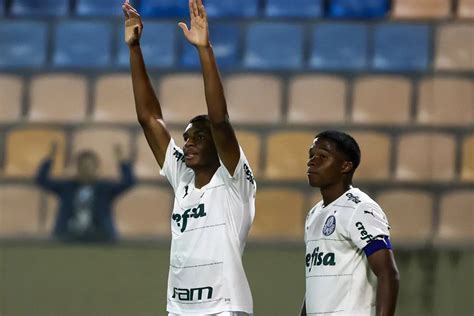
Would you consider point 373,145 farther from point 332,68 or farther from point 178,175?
point 178,175

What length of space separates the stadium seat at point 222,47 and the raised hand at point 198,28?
1720mm

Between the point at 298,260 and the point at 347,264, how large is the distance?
1.77 meters

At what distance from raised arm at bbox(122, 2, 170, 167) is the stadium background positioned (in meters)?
1.42

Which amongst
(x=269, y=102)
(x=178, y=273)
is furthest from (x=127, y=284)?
(x=178, y=273)

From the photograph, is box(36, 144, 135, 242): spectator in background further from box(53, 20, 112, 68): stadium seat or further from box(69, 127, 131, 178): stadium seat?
box(53, 20, 112, 68): stadium seat

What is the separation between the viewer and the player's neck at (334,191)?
2730mm

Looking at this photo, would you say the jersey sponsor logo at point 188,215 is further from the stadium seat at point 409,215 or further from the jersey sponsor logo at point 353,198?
the stadium seat at point 409,215

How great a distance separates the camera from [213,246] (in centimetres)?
272

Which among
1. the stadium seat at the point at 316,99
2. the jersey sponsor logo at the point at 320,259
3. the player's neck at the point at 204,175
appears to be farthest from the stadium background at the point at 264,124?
the jersey sponsor logo at the point at 320,259

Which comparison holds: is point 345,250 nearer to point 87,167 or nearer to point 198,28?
point 198,28

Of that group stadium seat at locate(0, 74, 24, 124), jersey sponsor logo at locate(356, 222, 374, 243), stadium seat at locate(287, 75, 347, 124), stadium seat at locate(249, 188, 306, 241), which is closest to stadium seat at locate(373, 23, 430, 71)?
stadium seat at locate(287, 75, 347, 124)

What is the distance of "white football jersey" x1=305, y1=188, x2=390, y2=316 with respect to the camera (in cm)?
255

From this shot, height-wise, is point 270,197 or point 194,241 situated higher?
point 270,197

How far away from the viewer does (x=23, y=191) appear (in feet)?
14.9
